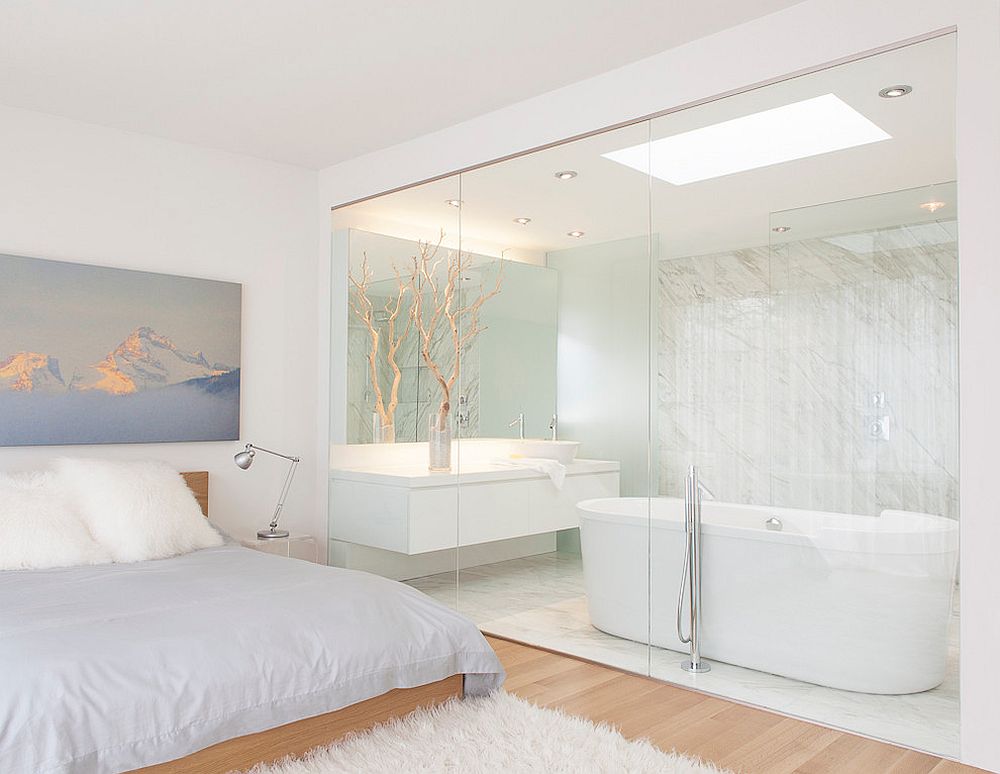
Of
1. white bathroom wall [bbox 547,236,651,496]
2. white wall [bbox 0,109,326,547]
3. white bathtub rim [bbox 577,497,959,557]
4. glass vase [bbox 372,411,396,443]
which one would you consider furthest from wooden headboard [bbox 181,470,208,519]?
white bathtub rim [bbox 577,497,959,557]

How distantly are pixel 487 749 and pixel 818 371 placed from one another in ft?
5.93

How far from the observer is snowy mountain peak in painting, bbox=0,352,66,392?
161 inches

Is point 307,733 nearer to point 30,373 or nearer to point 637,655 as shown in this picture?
point 637,655

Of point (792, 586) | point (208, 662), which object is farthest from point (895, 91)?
point (208, 662)

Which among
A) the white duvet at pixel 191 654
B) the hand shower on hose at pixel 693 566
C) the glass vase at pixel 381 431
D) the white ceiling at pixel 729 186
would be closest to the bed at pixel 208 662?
the white duvet at pixel 191 654

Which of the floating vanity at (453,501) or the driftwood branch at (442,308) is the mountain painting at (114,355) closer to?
the floating vanity at (453,501)

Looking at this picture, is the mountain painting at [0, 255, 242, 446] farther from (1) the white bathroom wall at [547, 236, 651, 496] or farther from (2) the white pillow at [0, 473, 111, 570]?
(1) the white bathroom wall at [547, 236, 651, 496]

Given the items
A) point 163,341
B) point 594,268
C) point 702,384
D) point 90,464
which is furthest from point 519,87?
point 90,464

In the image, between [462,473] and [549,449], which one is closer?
[549,449]

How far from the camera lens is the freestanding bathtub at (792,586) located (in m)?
2.93

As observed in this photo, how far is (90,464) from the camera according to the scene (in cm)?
396

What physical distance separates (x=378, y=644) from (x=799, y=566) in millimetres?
1605

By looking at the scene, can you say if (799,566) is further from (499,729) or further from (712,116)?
(712,116)

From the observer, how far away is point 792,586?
324 centimetres
